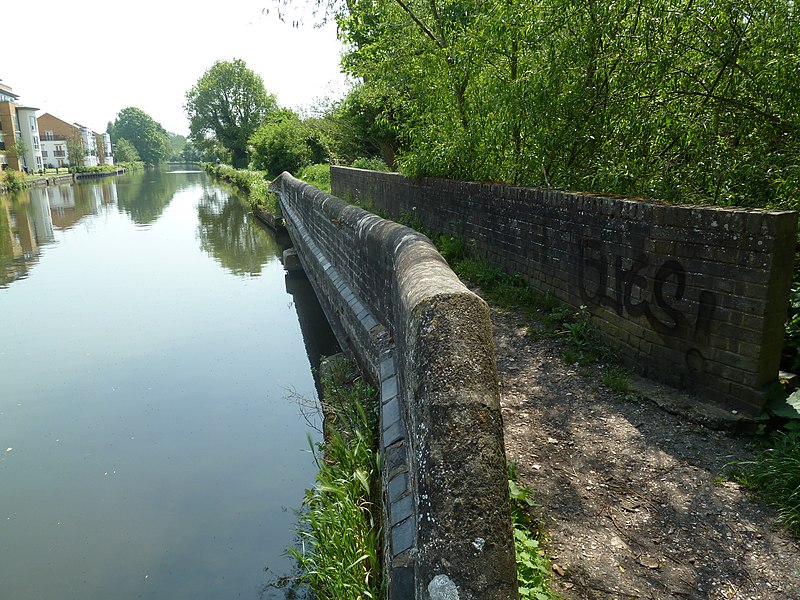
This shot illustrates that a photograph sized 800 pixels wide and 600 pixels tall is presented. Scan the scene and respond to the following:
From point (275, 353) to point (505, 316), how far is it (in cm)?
478

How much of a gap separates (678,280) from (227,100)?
71915mm

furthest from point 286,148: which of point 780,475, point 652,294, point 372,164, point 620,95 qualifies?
point 780,475

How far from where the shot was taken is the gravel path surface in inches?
100

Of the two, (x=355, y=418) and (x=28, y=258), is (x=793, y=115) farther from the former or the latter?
(x=28, y=258)

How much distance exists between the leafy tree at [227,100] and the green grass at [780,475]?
69481 millimetres

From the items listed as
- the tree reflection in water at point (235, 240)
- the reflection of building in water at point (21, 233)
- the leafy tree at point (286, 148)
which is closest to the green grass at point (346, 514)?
the tree reflection in water at point (235, 240)

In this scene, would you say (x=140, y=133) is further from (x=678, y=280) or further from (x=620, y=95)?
(x=678, y=280)

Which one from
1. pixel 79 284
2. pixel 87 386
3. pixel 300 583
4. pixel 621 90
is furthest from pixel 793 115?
pixel 79 284

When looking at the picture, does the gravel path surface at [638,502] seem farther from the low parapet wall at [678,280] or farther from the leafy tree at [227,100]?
the leafy tree at [227,100]

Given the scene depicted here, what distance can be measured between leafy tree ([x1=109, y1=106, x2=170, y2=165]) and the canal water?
447ft

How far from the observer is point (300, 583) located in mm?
4457

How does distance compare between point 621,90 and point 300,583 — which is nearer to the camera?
point 300,583

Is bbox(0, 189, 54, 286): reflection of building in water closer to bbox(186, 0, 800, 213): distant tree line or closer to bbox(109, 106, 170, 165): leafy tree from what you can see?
bbox(186, 0, 800, 213): distant tree line

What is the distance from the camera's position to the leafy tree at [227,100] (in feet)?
222
